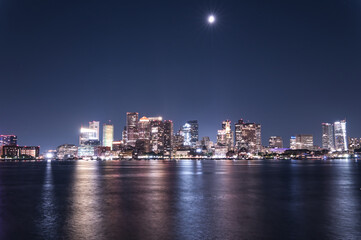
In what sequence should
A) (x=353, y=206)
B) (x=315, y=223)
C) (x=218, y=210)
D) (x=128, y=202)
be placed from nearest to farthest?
1. (x=315, y=223)
2. (x=218, y=210)
3. (x=353, y=206)
4. (x=128, y=202)

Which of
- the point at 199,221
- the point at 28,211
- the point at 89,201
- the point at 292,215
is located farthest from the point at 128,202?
the point at 292,215

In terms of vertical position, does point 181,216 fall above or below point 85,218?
below

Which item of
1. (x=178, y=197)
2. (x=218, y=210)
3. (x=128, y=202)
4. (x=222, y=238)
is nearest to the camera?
(x=222, y=238)

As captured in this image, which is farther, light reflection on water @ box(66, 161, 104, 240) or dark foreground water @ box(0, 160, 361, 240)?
dark foreground water @ box(0, 160, 361, 240)

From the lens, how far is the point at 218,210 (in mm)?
31188

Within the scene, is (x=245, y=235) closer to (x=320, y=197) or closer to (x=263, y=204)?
(x=263, y=204)

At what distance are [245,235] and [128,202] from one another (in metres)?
18.1

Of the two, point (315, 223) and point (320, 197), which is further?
point (320, 197)

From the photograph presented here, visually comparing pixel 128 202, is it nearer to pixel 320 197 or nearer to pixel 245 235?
pixel 245 235

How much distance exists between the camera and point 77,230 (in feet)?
75.8

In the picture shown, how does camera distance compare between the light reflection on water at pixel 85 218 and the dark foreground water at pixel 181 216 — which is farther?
the dark foreground water at pixel 181 216

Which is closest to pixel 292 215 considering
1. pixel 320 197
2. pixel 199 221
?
pixel 199 221

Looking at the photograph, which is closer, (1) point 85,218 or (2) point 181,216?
(1) point 85,218

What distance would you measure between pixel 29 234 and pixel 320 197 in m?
32.5
